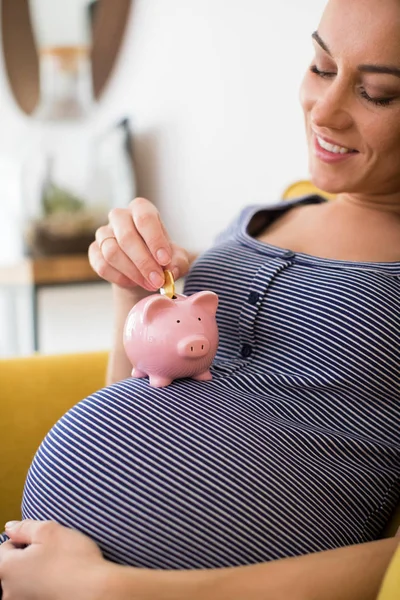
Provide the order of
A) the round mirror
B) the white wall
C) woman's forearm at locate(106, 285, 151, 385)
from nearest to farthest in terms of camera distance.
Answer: woman's forearm at locate(106, 285, 151, 385)
the white wall
the round mirror

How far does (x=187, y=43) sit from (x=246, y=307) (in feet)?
5.37

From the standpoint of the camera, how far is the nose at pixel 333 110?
3.11 ft

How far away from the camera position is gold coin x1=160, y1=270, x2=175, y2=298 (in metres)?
0.90

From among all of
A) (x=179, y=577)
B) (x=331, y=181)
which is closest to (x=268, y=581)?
(x=179, y=577)

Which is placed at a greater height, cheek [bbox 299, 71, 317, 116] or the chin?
cheek [bbox 299, 71, 317, 116]

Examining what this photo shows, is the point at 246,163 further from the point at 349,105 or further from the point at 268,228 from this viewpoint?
the point at 349,105

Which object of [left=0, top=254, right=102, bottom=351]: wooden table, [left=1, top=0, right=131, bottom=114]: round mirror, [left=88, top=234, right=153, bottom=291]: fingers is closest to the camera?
[left=88, top=234, right=153, bottom=291]: fingers

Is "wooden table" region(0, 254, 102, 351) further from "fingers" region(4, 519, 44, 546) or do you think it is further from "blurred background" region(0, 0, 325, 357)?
"fingers" region(4, 519, 44, 546)

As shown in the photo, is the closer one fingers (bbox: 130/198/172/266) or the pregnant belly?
the pregnant belly

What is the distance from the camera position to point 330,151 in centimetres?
100

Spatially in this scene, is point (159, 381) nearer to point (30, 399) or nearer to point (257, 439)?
point (257, 439)

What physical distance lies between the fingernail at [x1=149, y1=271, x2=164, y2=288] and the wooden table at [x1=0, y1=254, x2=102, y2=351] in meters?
1.49

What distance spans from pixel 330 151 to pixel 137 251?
29 cm

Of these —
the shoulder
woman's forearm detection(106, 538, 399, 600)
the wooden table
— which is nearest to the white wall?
the wooden table
